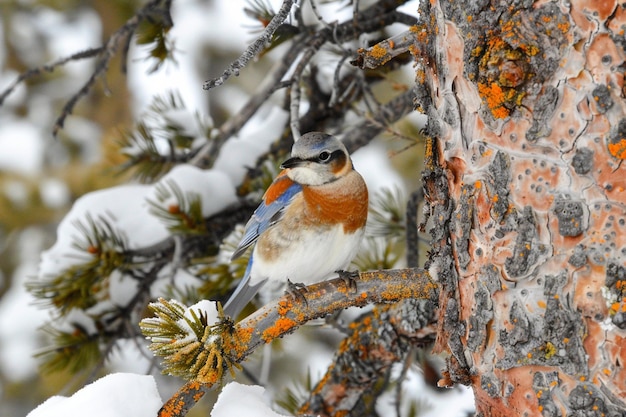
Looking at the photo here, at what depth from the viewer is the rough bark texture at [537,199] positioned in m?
1.68

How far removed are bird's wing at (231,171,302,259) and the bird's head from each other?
5cm

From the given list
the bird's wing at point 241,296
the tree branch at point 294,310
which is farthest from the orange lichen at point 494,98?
the bird's wing at point 241,296

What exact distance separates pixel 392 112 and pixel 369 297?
1.24 m

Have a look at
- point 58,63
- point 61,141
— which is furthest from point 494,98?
point 61,141

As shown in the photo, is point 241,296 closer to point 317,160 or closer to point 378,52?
point 317,160

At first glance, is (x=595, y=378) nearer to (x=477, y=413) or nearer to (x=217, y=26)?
(x=477, y=413)

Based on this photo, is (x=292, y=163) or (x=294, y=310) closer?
(x=294, y=310)

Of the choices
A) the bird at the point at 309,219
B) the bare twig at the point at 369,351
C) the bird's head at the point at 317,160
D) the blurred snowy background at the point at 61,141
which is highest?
the bird's head at the point at 317,160

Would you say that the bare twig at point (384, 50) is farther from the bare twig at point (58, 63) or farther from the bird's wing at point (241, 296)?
the bare twig at point (58, 63)

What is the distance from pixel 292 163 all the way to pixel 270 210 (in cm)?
23

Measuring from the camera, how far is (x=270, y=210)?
2.86 metres

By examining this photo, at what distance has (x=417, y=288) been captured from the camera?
6.85 feet

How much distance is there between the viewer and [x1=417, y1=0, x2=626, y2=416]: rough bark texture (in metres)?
1.68

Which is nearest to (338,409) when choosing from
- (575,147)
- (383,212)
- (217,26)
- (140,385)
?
(383,212)
